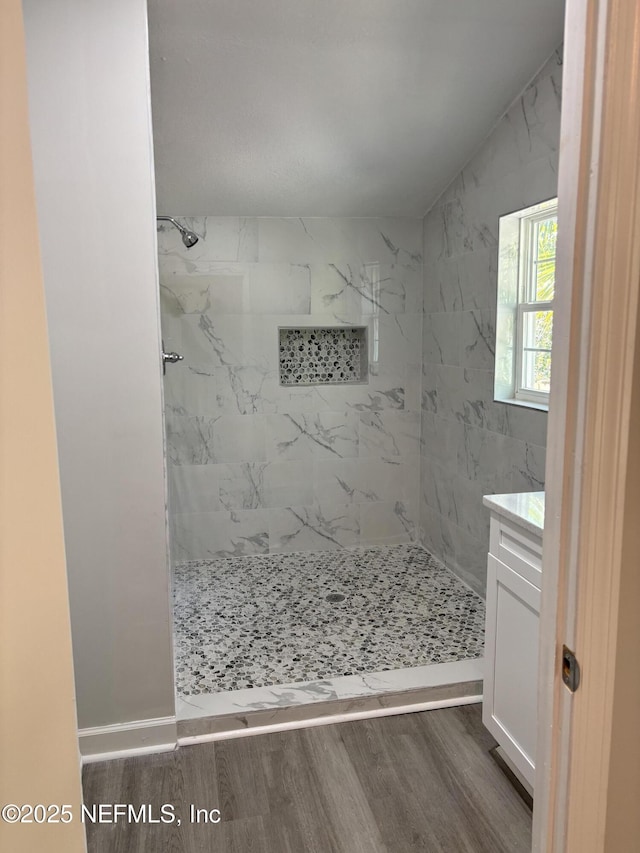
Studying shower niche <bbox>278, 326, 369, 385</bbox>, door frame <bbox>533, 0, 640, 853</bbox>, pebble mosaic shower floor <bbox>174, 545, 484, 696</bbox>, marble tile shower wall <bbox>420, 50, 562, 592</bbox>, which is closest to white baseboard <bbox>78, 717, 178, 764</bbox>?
pebble mosaic shower floor <bbox>174, 545, 484, 696</bbox>

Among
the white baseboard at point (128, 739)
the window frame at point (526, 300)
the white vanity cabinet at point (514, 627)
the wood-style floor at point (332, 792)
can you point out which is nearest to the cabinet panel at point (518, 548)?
the white vanity cabinet at point (514, 627)

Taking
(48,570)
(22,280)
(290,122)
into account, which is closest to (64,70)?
(290,122)

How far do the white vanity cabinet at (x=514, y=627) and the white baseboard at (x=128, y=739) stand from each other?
1089 millimetres

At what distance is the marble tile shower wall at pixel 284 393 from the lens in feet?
12.0

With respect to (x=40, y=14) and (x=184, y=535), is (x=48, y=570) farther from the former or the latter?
(x=184, y=535)

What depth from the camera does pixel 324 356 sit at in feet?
13.1

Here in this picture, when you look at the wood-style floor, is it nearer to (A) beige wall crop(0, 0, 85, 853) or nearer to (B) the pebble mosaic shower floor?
(B) the pebble mosaic shower floor

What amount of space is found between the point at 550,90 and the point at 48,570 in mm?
2623

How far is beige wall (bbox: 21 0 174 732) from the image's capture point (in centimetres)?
186

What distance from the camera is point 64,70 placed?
185 cm

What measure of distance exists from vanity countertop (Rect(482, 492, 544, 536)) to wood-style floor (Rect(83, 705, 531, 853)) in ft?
2.80

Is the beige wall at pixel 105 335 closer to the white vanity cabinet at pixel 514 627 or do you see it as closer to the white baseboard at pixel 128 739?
the white baseboard at pixel 128 739

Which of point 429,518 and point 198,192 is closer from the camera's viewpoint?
point 198,192

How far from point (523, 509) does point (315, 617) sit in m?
1.52
